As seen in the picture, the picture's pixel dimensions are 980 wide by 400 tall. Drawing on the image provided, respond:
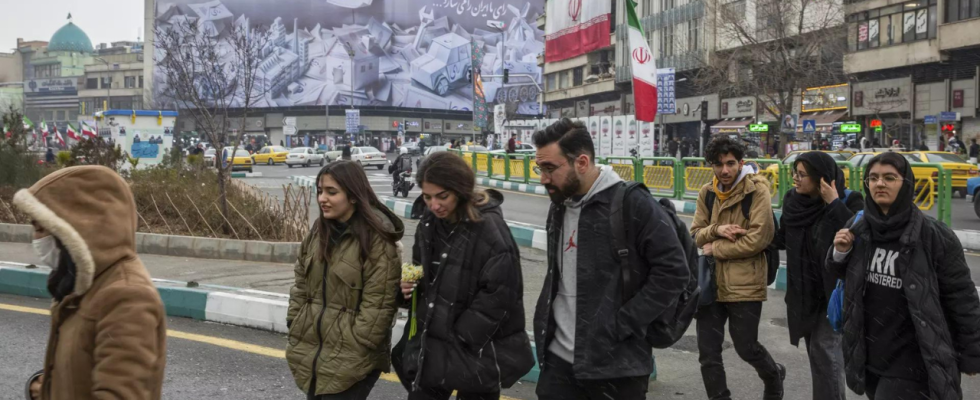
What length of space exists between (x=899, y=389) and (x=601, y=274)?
4.16 feet

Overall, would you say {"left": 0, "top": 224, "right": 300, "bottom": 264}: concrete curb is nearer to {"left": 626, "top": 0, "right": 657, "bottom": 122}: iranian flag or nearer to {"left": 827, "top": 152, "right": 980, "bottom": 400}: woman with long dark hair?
{"left": 626, "top": 0, "right": 657, "bottom": 122}: iranian flag

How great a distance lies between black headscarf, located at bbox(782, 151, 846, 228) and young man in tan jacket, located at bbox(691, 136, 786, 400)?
115 mm

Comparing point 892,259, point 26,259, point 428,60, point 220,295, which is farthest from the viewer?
point 428,60

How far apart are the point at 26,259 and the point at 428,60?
3665 inches

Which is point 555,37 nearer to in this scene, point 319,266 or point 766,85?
point 766,85

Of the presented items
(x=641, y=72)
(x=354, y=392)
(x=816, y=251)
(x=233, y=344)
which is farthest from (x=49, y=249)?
(x=641, y=72)

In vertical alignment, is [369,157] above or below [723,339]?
above

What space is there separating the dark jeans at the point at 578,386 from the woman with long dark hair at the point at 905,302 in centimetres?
95

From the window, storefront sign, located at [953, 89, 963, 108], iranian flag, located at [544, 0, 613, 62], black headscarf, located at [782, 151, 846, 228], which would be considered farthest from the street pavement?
iranian flag, located at [544, 0, 613, 62]

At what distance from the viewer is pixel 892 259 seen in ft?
11.5

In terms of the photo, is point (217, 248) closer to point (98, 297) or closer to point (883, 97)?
point (98, 297)

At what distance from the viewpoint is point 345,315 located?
3492 millimetres

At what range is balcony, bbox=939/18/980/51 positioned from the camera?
33062 mm

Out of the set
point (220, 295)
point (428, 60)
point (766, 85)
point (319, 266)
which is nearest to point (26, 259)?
point (220, 295)
